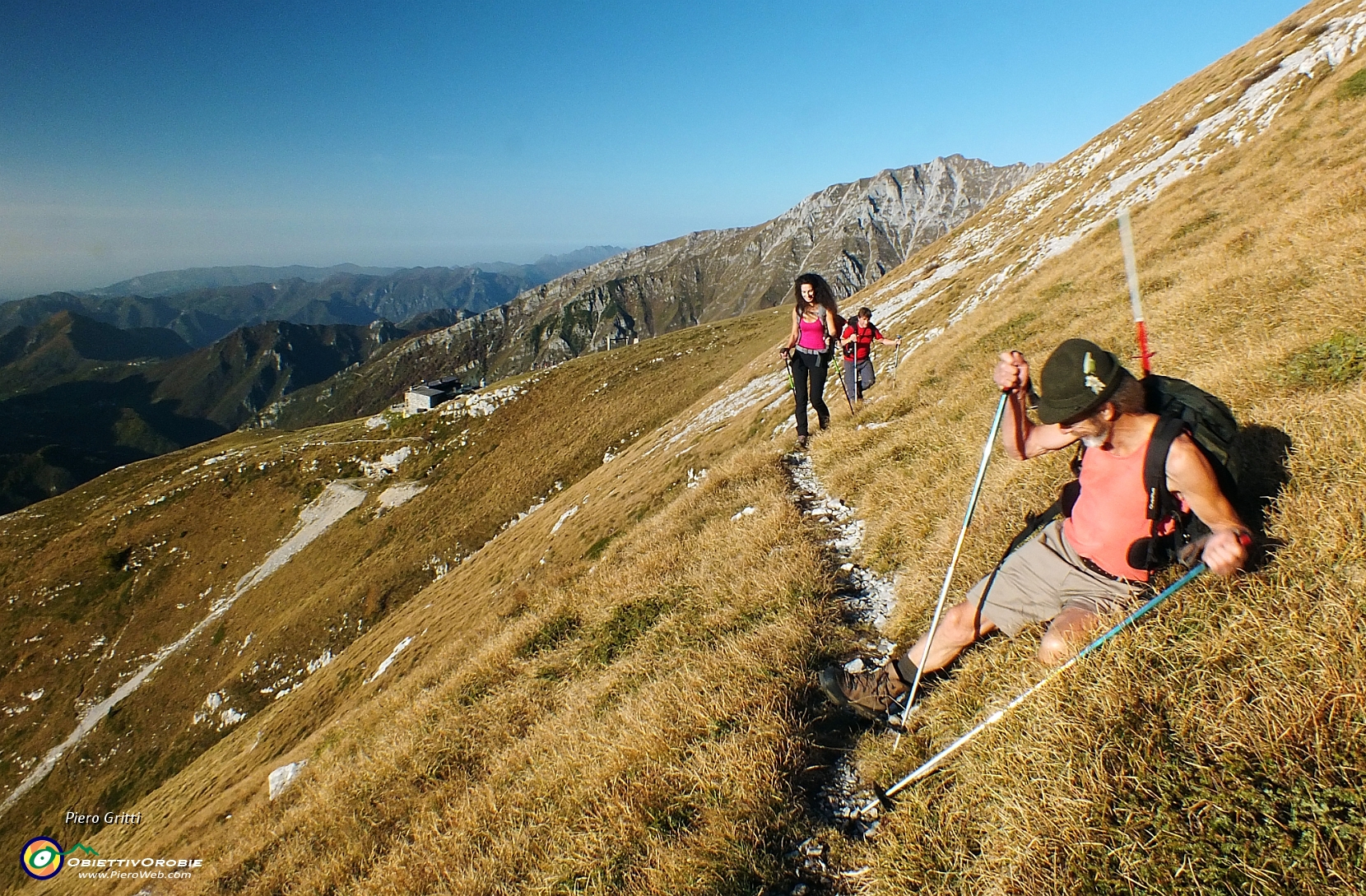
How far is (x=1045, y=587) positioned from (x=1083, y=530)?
558 mm

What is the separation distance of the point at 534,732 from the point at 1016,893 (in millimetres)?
5107

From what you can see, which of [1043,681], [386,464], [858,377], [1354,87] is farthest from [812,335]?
[386,464]

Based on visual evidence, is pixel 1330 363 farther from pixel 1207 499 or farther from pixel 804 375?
pixel 804 375

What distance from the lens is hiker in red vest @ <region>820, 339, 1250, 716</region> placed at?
3850 millimetres

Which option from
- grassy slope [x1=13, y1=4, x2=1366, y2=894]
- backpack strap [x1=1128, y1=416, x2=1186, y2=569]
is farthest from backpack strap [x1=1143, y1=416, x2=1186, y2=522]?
grassy slope [x1=13, y1=4, x2=1366, y2=894]

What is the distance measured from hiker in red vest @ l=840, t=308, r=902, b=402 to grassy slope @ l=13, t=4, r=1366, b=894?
148 cm

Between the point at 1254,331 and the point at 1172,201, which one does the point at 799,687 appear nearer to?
the point at 1254,331

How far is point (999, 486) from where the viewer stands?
6.81 meters

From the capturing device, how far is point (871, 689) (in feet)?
17.0

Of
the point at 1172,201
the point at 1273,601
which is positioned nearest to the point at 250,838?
the point at 1273,601

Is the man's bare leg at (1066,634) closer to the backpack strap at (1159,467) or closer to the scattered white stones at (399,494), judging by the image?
the backpack strap at (1159,467)

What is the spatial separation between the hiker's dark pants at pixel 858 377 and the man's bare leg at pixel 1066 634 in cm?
1064

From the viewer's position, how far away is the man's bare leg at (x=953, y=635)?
4906mm

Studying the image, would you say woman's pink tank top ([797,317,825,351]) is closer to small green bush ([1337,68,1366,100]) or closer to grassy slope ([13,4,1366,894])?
grassy slope ([13,4,1366,894])
